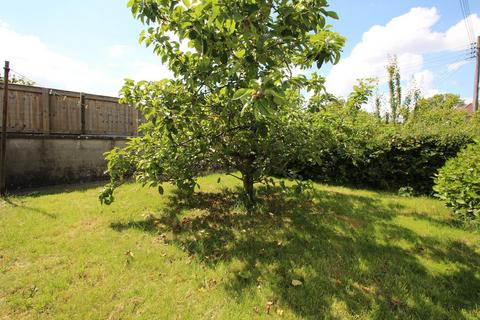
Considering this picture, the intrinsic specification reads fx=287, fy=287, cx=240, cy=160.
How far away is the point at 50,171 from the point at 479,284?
8.71m

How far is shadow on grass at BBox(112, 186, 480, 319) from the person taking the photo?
2923 mm

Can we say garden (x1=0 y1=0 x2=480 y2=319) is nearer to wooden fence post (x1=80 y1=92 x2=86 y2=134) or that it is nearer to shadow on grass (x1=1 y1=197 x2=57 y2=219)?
shadow on grass (x1=1 y1=197 x2=57 y2=219)

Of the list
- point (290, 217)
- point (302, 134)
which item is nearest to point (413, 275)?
point (290, 217)

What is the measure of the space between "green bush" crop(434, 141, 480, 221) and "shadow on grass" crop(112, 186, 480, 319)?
2.24ft

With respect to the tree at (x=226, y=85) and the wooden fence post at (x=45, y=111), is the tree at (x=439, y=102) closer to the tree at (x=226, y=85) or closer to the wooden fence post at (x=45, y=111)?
the tree at (x=226, y=85)

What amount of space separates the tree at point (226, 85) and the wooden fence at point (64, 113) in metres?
3.94

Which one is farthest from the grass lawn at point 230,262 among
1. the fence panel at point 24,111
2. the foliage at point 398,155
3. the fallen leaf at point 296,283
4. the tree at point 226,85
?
the fence panel at point 24,111

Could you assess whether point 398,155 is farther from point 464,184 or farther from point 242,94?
point 242,94

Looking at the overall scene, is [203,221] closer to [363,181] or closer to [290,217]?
[290,217]

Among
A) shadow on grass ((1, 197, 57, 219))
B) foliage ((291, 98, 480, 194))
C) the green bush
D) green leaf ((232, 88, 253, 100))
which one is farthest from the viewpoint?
foliage ((291, 98, 480, 194))

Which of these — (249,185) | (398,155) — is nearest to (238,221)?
(249,185)

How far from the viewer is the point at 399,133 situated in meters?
7.99

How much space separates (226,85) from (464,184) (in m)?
4.29

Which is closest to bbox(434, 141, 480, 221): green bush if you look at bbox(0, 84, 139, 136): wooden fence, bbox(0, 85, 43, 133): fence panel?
bbox(0, 84, 139, 136): wooden fence
